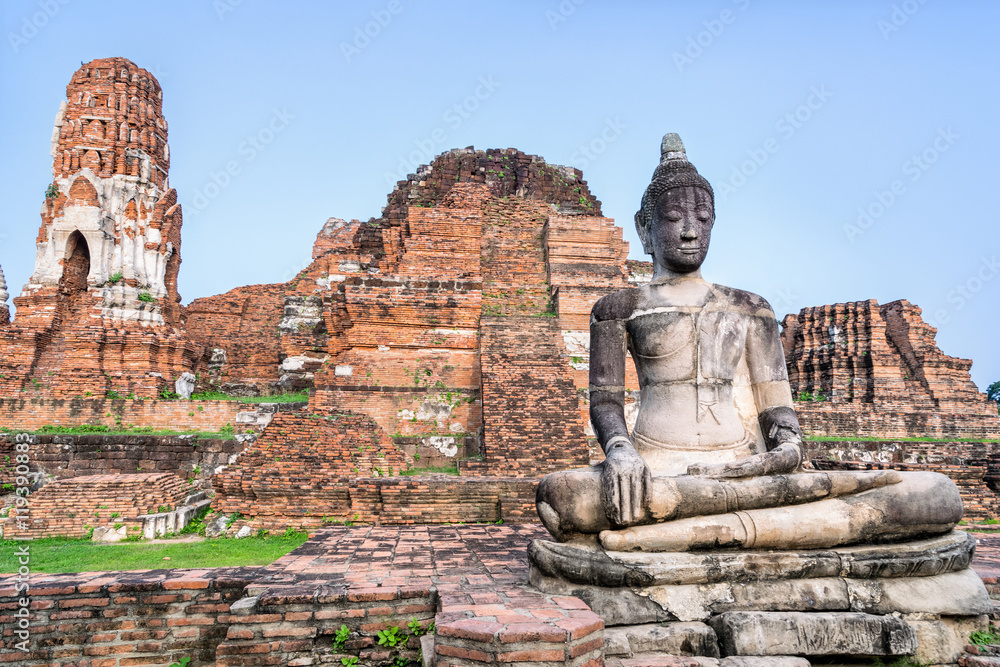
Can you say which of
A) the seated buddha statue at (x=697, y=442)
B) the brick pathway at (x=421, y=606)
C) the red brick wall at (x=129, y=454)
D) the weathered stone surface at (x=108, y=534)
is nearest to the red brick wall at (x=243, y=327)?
the red brick wall at (x=129, y=454)

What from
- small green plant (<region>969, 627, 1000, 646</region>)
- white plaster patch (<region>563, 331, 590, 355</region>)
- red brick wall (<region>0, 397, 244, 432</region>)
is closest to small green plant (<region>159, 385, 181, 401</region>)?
red brick wall (<region>0, 397, 244, 432</region>)

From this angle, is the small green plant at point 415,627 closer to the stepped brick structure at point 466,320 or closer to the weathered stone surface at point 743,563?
the weathered stone surface at point 743,563

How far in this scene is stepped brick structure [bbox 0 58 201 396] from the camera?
47.2 feet

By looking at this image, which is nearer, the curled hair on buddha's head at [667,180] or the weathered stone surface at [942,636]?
the weathered stone surface at [942,636]

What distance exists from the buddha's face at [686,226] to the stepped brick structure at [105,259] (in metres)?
13.9

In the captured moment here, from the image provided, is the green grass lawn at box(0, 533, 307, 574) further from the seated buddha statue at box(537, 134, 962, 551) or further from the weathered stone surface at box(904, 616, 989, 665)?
the weathered stone surface at box(904, 616, 989, 665)

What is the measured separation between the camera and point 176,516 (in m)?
8.01

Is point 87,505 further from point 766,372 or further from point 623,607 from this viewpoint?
point 766,372

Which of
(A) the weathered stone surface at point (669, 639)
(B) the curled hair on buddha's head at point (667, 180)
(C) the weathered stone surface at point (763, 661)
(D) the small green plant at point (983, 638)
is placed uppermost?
(B) the curled hair on buddha's head at point (667, 180)

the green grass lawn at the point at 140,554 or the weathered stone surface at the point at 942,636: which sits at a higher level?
the weathered stone surface at the point at 942,636

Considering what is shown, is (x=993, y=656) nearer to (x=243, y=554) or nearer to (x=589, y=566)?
(x=589, y=566)

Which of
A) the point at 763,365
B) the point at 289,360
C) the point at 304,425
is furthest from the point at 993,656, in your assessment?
the point at 289,360

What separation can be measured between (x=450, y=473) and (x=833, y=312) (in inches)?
776

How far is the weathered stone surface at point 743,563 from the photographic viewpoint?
10.6ft
